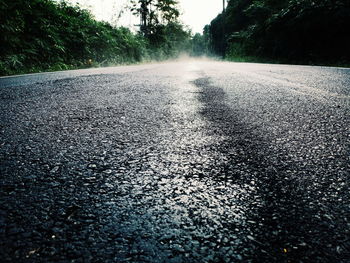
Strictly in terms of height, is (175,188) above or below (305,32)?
below

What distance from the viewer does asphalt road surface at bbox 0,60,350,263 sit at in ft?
2.41

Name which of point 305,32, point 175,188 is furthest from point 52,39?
point 305,32

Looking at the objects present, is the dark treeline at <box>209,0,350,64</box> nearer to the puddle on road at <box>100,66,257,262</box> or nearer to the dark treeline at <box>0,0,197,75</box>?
the dark treeline at <box>0,0,197,75</box>

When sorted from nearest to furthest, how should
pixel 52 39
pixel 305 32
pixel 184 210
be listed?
pixel 184 210
pixel 52 39
pixel 305 32

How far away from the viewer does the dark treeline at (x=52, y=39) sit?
7.75 metres

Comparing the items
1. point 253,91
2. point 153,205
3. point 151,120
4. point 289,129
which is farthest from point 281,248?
point 253,91

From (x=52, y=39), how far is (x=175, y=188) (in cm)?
1069

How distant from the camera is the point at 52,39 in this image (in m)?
9.71

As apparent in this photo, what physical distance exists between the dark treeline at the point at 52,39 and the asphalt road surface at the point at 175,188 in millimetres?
6843

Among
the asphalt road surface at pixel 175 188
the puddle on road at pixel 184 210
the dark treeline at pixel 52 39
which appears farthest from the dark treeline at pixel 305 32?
the puddle on road at pixel 184 210

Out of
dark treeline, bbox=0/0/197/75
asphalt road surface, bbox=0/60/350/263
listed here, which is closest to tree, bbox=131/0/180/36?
dark treeline, bbox=0/0/197/75

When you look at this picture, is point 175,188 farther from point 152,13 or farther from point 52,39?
point 152,13

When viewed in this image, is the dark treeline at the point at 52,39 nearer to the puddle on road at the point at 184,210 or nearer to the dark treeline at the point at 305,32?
the puddle on road at the point at 184,210

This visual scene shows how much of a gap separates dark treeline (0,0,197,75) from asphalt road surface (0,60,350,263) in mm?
6843
